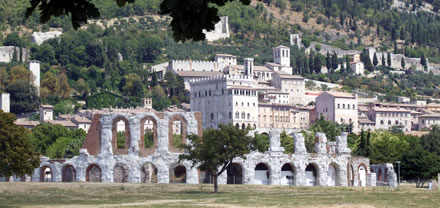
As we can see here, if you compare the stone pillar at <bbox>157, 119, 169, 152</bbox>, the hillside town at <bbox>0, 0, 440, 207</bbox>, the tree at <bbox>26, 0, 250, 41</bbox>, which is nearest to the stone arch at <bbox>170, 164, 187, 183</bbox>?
the hillside town at <bbox>0, 0, 440, 207</bbox>

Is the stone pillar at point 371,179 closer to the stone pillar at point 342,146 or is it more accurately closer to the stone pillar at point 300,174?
the stone pillar at point 342,146

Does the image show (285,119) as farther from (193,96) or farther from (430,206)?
(430,206)

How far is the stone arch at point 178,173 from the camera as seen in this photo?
258 ft

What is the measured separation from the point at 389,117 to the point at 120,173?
354ft

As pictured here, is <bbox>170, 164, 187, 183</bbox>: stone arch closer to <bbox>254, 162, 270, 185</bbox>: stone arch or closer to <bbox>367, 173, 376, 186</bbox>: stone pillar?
<bbox>254, 162, 270, 185</bbox>: stone arch

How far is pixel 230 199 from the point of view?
164 ft

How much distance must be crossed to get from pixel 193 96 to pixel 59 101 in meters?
23.6

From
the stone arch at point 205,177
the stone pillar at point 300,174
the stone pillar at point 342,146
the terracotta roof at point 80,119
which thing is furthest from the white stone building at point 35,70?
the stone arch at point 205,177

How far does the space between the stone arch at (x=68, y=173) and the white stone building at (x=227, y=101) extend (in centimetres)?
7847

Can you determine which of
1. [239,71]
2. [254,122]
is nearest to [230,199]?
[254,122]

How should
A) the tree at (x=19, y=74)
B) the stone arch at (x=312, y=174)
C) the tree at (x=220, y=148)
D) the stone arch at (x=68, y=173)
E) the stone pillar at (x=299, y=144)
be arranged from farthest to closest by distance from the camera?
1. the tree at (x=19, y=74)
2. the stone arch at (x=312, y=174)
3. the stone pillar at (x=299, y=144)
4. the stone arch at (x=68, y=173)
5. the tree at (x=220, y=148)

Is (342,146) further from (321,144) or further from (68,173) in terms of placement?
(68,173)

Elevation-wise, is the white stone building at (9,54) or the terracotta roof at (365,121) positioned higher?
the white stone building at (9,54)

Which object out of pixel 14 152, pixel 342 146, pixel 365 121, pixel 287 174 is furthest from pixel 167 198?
pixel 365 121
